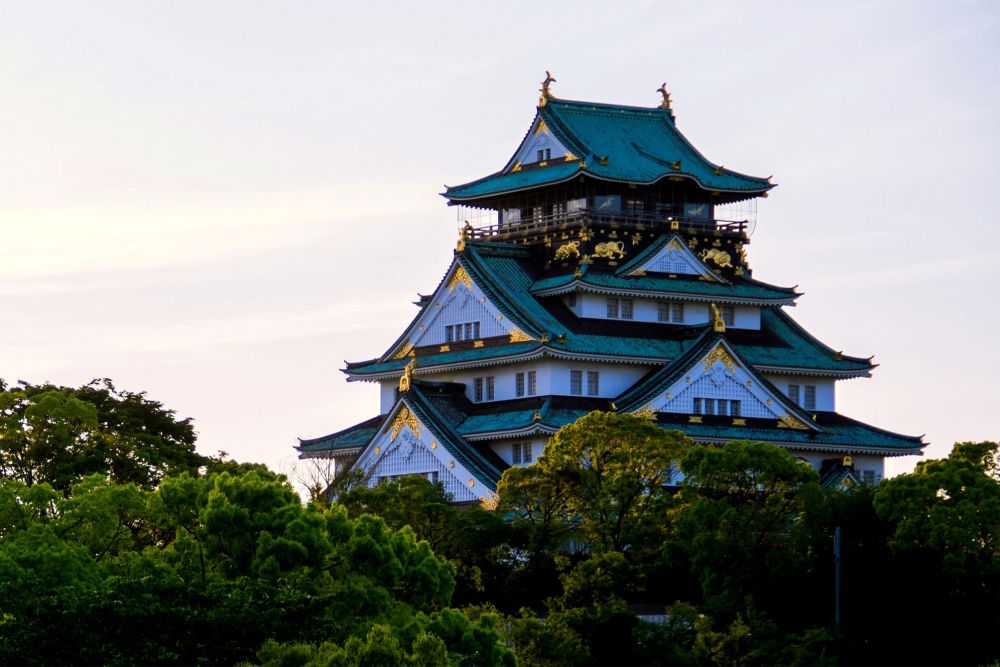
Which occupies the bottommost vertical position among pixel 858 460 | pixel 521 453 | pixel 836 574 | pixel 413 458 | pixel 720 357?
pixel 836 574

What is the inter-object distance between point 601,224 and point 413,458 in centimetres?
1260

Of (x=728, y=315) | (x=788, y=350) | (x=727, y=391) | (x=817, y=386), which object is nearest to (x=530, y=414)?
A: (x=727, y=391)

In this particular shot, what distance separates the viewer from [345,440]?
95125 mm

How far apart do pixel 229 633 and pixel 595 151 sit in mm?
43199

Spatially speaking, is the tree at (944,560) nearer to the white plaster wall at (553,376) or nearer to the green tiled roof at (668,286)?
the white plaster wall at (553,376)

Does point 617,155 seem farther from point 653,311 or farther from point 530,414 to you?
point 530,414

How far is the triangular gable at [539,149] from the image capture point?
314 ft

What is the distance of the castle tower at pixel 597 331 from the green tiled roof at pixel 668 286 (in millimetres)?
88

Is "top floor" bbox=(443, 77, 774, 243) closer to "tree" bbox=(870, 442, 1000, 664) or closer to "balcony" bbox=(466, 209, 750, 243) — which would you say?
"balcony" bbox=(466, 209, 750, 243)

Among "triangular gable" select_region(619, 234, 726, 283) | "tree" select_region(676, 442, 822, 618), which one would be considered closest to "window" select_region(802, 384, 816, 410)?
"triangular gable" select_region(619, 234, 726, 283)

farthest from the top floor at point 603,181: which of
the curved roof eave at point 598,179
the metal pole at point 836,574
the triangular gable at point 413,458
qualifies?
the metal pole at point 836,574

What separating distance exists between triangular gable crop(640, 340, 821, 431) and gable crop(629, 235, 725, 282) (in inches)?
206

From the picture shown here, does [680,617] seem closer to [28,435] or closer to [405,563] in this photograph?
[405,563]

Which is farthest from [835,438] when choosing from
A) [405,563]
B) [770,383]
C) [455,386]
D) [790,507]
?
[405,563]
